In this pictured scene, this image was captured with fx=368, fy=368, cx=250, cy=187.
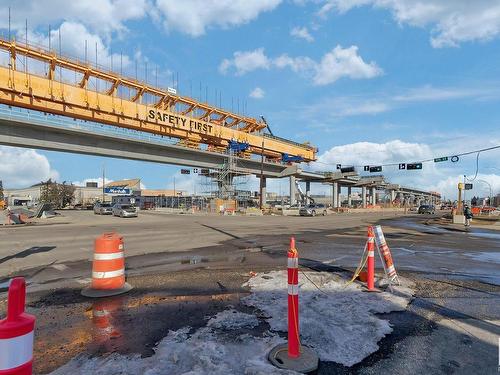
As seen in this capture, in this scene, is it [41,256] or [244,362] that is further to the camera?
[41,256]

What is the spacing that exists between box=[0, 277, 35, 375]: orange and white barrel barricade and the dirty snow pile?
1.71 metres

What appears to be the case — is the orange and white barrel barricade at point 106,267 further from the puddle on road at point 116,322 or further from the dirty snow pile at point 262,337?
the dirty snow pile at point 262,337

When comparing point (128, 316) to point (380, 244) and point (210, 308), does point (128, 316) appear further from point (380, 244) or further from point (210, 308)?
point (380, 244)

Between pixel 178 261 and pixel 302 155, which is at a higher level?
pixel 302 155

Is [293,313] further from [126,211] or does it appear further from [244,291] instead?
[126,211]

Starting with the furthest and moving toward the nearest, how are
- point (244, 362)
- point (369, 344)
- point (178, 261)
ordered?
1. point (178, 261)
2. point (369, 344)
3. point (244, 362)

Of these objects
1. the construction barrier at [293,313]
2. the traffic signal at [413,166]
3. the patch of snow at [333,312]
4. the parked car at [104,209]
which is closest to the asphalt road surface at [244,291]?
the patch of snow at [333,312]

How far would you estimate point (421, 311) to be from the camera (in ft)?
19.4

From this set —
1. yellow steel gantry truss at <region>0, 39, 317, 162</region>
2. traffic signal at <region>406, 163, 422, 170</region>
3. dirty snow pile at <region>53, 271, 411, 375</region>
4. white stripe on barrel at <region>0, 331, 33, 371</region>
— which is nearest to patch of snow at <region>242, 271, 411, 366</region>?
dirty snow pile at <region>53, 271, 411, 375</region>

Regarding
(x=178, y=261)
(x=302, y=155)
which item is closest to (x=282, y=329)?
(x=178, y=261)

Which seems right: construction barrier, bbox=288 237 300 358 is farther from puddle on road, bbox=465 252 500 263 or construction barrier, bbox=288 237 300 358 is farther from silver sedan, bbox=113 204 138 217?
silver sedan, bbox=113 204 138 217

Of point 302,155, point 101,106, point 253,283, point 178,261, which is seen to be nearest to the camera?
point 253,283

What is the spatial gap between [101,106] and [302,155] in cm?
4431

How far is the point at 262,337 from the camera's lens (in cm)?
466
